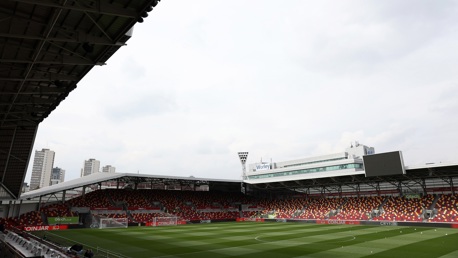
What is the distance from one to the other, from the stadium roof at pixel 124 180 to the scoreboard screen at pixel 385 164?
29.3m

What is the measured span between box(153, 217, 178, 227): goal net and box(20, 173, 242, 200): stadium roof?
8.43 meters

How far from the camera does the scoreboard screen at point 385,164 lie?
43.3 meters

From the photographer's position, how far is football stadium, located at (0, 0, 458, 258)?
13.2 meters

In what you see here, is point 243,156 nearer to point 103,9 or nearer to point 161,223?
point 161,223

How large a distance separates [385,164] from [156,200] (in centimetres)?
4231

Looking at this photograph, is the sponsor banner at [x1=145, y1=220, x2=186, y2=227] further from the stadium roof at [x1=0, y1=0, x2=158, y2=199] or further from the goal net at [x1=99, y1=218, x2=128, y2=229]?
the stadium roof at [x1=0, y1=0, x2=158, y2=199]

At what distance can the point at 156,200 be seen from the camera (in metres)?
60.6

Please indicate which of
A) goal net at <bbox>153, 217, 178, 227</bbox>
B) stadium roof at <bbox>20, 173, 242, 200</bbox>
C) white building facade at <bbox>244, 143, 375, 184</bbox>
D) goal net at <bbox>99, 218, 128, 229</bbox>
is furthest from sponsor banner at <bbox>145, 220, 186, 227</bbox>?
white building facade at <bbox>244, 143, 375, 184</bbox>

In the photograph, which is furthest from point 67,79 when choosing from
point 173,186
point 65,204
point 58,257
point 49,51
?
point 173,186

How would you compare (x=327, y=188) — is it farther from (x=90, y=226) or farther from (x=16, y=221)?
(x=16, y=221)

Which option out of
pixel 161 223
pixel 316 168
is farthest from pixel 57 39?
pixel 316 168

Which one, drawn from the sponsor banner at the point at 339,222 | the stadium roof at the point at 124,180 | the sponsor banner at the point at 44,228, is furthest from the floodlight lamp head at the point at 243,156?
the sponsor banner at the point at 44,228

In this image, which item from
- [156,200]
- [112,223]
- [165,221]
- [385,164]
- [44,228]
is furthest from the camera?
[156,200]

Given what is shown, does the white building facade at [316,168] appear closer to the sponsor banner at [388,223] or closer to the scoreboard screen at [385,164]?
the scoreboard screen at [385,164]
